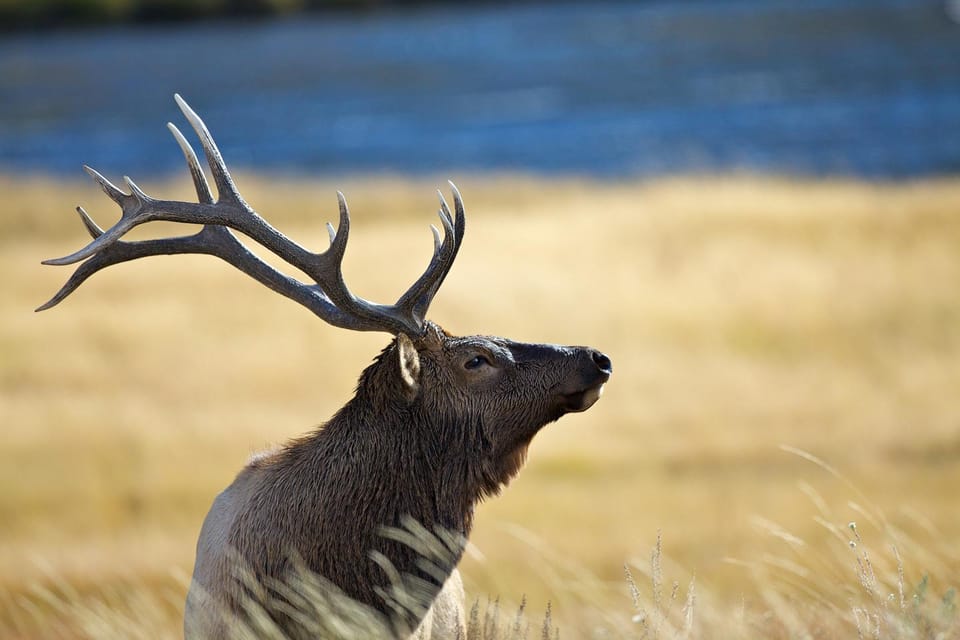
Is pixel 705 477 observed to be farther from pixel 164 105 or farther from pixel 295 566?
pixel 164 105

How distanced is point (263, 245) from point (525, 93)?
48.1m

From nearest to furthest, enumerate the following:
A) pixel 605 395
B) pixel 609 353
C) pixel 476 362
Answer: pixel 476 362, pixel 605 395, pixel 609 353

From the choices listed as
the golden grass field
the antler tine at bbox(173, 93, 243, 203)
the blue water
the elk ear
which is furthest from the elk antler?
the blue water

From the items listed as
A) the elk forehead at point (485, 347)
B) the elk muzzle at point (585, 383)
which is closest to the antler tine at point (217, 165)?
the elk forehead at point (485, 347)

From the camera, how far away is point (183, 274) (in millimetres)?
20219

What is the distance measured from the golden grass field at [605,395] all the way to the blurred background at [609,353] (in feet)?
0.17

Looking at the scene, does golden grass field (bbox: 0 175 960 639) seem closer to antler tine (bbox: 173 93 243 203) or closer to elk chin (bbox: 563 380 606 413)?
elk chin (bbox: 563 380 606 413)

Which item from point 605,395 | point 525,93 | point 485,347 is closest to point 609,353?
point 605,395

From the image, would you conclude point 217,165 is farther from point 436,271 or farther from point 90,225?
point 436,271

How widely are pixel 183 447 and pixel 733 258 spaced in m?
9.74

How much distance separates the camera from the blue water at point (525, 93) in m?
37.4

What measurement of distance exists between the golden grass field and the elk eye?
938 millimetres

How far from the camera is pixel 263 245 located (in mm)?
4957

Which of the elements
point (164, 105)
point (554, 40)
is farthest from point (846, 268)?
point (554, 40)
